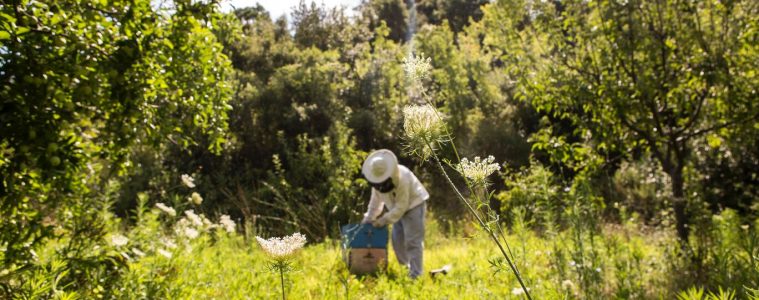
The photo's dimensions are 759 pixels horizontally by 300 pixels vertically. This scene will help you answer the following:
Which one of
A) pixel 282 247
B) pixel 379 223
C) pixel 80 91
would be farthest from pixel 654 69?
pixel 80 91

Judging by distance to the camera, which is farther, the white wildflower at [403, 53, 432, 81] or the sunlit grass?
the sunlit grass

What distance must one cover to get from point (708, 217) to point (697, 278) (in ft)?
3.83

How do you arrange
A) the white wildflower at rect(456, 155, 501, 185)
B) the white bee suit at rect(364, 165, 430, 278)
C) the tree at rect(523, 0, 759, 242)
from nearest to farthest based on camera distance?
the white wildflower at rect(456, 155, 501, 185) < the tree at rect(523, 0, 759, 242) < the white bee suit at rect(364, 165, 430, 278)

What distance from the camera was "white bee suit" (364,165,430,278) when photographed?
5.39m

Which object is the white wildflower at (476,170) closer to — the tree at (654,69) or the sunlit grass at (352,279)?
the sunlit grass at (352,279)

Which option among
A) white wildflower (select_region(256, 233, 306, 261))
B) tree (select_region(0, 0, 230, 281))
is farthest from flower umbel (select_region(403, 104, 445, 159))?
tree (select_region(0, 0, 230, 281))

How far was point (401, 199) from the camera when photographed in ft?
17.9

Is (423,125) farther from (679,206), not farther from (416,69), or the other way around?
(679,206)

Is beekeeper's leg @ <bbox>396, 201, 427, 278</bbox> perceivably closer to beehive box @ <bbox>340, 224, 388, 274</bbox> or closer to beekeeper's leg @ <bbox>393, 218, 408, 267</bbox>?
beekeeper's leg @ <bbox>393, 218, 408, 267</bbox>

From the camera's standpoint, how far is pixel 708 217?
512cm

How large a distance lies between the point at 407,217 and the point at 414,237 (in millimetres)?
266

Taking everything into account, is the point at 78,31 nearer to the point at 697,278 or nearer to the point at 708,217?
the point at 697,278

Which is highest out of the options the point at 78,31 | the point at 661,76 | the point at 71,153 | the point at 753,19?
the point at 753,19

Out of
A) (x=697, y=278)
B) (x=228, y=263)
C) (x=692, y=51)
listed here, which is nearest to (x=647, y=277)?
(x=697, y=278)
